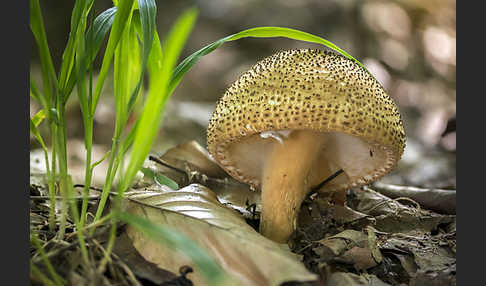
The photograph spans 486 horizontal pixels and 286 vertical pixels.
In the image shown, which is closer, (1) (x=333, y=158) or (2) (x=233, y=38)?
(2) (x=233, y=38)

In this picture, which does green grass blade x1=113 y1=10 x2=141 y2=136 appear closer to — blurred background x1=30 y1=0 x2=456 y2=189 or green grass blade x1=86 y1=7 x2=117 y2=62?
green grass blade x1=86 y1=7 x2=117 y2=62

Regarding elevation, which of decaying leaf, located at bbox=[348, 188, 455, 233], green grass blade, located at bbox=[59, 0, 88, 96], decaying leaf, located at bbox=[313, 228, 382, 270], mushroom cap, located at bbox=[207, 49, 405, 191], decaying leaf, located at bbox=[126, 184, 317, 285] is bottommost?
decaying leaf, located at bbox=[348, 188, 455, 233]

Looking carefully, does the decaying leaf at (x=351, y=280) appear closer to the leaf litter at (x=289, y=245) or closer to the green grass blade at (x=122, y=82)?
the leaf litter at (x=289, y=245)

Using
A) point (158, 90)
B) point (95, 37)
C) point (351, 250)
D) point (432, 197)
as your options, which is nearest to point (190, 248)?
point (158, 90)

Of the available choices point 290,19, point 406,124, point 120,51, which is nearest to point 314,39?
point 120,51

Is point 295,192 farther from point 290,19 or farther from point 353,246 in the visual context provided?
point 290,19

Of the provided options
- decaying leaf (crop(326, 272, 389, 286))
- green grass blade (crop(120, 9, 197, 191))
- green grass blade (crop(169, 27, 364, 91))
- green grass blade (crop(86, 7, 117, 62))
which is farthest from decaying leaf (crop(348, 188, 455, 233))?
green grass blade (crop(86, 7, 117, 62))

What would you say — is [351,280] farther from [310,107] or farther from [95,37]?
[95,37]
